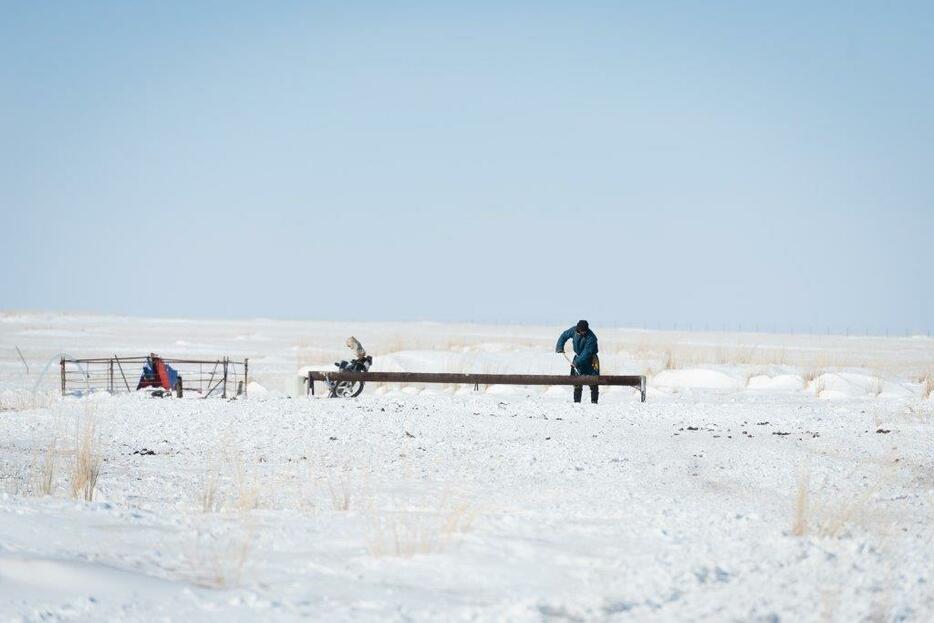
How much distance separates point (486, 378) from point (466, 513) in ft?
41.7

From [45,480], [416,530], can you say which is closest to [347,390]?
[45,480]

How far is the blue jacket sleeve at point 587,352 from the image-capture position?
67.1 ft

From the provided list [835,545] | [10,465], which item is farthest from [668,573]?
[10,465]

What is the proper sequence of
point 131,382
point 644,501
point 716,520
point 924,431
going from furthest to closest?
point 131,382
point 924,431
point 644,501
point 716,520

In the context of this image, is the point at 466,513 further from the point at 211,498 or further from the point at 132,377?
the point at 132,377

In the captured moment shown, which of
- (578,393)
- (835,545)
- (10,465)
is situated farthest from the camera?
(578,393)

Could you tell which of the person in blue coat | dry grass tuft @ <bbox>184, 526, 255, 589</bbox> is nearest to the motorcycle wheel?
the person in blue coat

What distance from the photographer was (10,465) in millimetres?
11312

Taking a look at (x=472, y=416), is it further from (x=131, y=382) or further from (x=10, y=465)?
(x=131, y=382)

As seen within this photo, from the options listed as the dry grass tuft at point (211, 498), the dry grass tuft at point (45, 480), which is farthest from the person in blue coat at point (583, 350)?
the dry grass tuft at point (45, 480)

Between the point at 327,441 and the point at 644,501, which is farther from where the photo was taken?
the point at 327,441

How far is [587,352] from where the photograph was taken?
2050 centimetres

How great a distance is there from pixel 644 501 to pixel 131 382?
83.4 ft

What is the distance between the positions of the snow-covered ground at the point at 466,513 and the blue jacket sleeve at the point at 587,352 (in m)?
2.11
